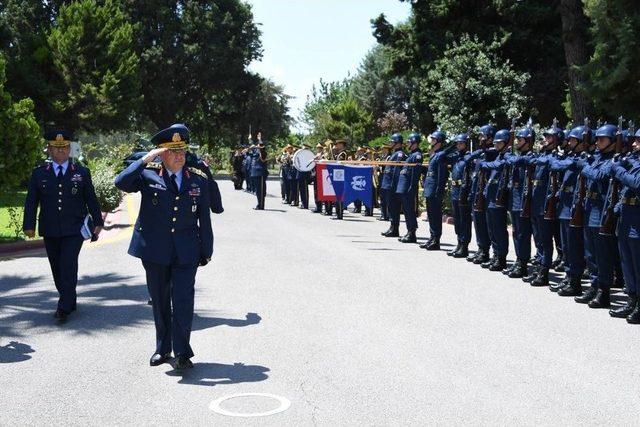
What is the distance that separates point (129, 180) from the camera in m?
6.24

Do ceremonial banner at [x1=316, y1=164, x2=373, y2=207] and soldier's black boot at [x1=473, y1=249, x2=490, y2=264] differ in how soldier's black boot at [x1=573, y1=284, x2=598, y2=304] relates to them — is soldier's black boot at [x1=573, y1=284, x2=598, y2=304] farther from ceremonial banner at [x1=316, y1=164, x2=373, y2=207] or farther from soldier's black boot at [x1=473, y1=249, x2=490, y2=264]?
ceremonial banner at [x1=316, y1=164, x2=373, y2=207]

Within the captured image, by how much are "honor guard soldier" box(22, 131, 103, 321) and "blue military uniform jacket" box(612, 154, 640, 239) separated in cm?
553

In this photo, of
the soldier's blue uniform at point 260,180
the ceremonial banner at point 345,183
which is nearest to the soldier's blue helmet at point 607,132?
the ceremonial banner at point 345,183

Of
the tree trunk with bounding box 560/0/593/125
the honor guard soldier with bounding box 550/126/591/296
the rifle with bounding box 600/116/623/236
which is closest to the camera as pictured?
the rifle with bounding box 600/116/623/236

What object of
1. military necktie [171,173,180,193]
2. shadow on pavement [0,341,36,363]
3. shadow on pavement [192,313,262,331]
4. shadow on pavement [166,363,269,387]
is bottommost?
shadow on pavement [166,363,269,387]

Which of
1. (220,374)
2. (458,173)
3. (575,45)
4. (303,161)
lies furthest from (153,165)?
(575,45)

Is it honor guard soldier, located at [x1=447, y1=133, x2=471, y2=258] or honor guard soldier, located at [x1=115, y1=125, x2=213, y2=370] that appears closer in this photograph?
honor guard soldier, located at [x1=115, y1=125, x2=213, y2=370]

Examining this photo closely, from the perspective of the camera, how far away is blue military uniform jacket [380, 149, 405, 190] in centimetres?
1625

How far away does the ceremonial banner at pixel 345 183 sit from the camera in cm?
1998

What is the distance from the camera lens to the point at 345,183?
20.0 m

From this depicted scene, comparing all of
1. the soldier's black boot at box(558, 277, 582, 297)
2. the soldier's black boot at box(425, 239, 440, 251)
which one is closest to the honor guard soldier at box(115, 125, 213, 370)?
the soldier's black boot at box(558, 277, 582, 297)

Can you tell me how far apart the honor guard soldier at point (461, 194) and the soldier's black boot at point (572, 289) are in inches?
128

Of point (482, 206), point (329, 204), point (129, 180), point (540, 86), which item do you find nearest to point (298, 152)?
point (329, 204)

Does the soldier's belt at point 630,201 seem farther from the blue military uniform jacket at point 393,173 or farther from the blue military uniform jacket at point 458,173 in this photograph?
the blue military uniform jacket at point 393,173
